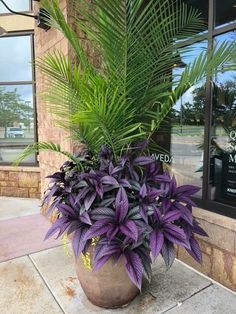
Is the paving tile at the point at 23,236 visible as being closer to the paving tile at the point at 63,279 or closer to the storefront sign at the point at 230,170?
the paving tile at the point at 63,279

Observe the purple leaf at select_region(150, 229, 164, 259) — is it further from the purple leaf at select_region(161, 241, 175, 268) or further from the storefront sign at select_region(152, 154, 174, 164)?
the storefront sign at select_region(152, 154, 174, 164)

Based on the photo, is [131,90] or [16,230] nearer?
[131,90]

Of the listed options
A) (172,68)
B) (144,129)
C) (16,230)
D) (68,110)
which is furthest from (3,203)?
(172,68)

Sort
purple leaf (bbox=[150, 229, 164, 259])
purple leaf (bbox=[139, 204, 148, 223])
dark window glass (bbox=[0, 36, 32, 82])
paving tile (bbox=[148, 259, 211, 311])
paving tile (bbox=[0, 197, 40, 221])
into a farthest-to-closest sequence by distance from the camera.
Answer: dark window glass (bbox=[0, 36, 32, 82]) < paving tile (bbox=[0, 197, 40, 221]) < paving tile (bbox=[148, 259, 211, 311]) < purple leaf (bbox=[139, 204, 148, 223]) < purple leaf (bbox=[150, 229, 164, 259])

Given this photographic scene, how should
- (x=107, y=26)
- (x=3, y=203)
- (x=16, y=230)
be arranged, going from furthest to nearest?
(x=3, y=203), (x=16, y=230), (x=107, y=26)

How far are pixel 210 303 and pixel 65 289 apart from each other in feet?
3.34

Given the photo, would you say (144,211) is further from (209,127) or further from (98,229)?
(209,127)

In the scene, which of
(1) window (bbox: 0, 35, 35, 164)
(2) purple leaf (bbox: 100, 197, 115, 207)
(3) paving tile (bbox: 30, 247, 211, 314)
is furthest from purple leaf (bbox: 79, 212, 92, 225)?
(1) window (bbox: 0, 35, 35, 164)

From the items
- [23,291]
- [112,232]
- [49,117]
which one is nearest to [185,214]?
[112,232]

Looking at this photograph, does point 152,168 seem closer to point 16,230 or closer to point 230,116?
point 230,116

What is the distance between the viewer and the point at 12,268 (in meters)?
2.36

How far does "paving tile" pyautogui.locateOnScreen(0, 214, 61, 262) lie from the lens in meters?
2.67

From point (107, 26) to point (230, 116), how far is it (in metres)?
1.17

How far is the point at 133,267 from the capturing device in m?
1.53
